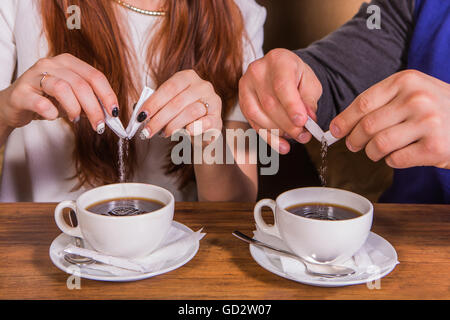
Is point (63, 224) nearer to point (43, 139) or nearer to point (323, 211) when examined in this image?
point (323, 211)

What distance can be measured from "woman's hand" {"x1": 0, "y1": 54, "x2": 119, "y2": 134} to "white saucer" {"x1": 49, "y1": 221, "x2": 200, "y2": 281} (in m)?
0.24

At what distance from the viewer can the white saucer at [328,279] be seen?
682 mm

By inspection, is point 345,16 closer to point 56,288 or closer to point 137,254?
point 137,254

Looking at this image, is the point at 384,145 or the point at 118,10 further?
the point at 118,10

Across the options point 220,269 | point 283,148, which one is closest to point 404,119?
point 283,148

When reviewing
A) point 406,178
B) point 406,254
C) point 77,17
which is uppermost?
point 77,17

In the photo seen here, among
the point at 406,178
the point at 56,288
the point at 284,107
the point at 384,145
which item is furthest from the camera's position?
the point at 406,178

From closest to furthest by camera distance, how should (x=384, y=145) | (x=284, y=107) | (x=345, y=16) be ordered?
(x=384, y=145) < (x=284, y=107) < (x=345, y=16)

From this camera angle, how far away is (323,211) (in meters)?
0.81

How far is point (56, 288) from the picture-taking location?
→ 0.69 metres

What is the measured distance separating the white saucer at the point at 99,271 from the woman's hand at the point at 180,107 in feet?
0.92

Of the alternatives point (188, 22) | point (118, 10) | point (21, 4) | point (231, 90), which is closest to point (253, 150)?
point (231, 90)

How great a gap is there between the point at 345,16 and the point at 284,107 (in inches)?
42.4

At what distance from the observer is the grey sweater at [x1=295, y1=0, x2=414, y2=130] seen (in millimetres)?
1425
